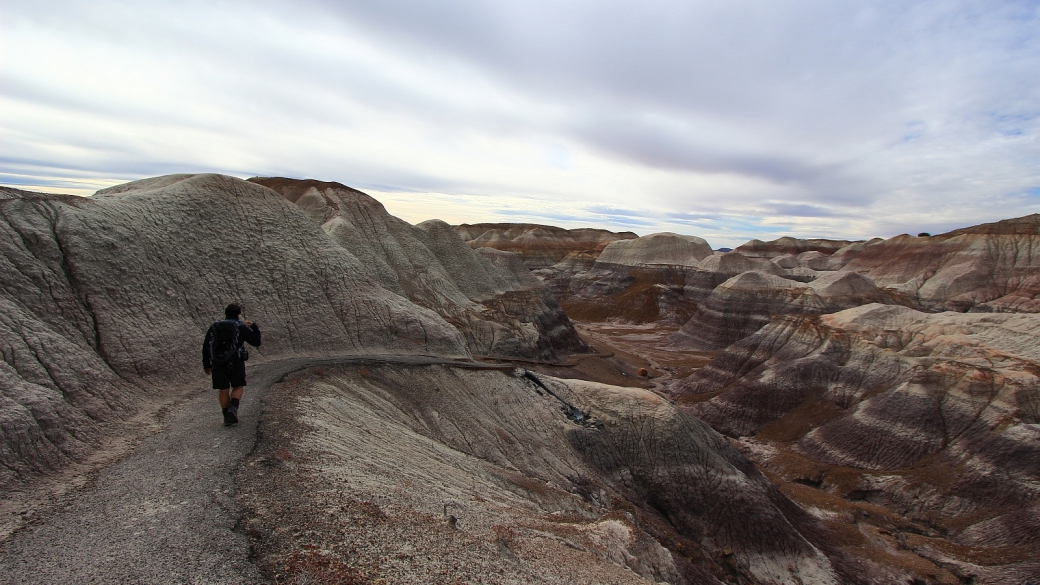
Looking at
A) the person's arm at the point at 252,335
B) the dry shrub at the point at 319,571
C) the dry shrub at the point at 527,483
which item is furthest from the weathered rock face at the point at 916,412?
the person's arm at the point at 252,335

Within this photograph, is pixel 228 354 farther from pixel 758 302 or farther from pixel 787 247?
pixel 787 247

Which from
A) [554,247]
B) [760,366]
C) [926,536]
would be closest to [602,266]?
[554,247]

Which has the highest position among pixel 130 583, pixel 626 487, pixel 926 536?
pixel 130 583

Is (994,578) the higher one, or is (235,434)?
(235,434)

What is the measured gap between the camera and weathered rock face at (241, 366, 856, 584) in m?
6.48

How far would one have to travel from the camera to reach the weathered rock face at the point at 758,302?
4491cm

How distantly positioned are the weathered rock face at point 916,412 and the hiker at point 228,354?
22.1 m

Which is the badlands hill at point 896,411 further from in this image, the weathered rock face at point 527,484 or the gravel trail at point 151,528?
the gravel trail at point 151,528

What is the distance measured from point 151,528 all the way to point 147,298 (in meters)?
11.3

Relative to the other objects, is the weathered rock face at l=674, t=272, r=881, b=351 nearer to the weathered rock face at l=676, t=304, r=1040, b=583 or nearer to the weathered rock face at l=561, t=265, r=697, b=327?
the weathered rock face at l=561, t=265, r=697, b=327

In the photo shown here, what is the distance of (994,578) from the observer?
49.8 feet

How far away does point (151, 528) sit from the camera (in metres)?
5.48

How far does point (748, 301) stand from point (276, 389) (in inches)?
1929

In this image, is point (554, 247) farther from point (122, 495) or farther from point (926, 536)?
point (122, 495)
